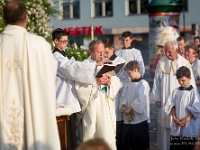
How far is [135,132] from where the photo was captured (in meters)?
9.44

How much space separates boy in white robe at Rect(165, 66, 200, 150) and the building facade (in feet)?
92.4

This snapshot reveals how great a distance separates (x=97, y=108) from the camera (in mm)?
7535

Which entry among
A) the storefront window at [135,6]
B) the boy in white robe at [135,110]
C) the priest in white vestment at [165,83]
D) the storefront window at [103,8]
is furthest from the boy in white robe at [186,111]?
the storefront window at [103,8]

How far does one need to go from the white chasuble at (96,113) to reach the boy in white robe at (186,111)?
118 centimetres

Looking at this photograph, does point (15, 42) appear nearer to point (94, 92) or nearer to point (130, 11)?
point (94, 92)

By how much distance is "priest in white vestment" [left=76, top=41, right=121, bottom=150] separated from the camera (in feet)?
23.9

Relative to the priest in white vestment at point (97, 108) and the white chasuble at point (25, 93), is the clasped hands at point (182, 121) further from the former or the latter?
the white chasuble at point (25, 93)

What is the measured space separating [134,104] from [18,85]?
396cm

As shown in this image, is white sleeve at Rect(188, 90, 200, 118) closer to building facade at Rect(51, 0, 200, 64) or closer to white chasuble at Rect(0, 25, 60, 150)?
white chasuble at Rect(0, 25, 60, 150)

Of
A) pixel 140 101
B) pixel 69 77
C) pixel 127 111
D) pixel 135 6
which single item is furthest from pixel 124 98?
pixel 135 6

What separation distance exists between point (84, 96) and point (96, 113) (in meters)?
0.39

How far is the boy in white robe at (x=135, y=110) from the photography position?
30.5ft

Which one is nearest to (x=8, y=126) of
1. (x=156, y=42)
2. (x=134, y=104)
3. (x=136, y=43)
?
(x=134, y=104)

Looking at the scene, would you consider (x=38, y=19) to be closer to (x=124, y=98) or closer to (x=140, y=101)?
(x=124, y=98)
